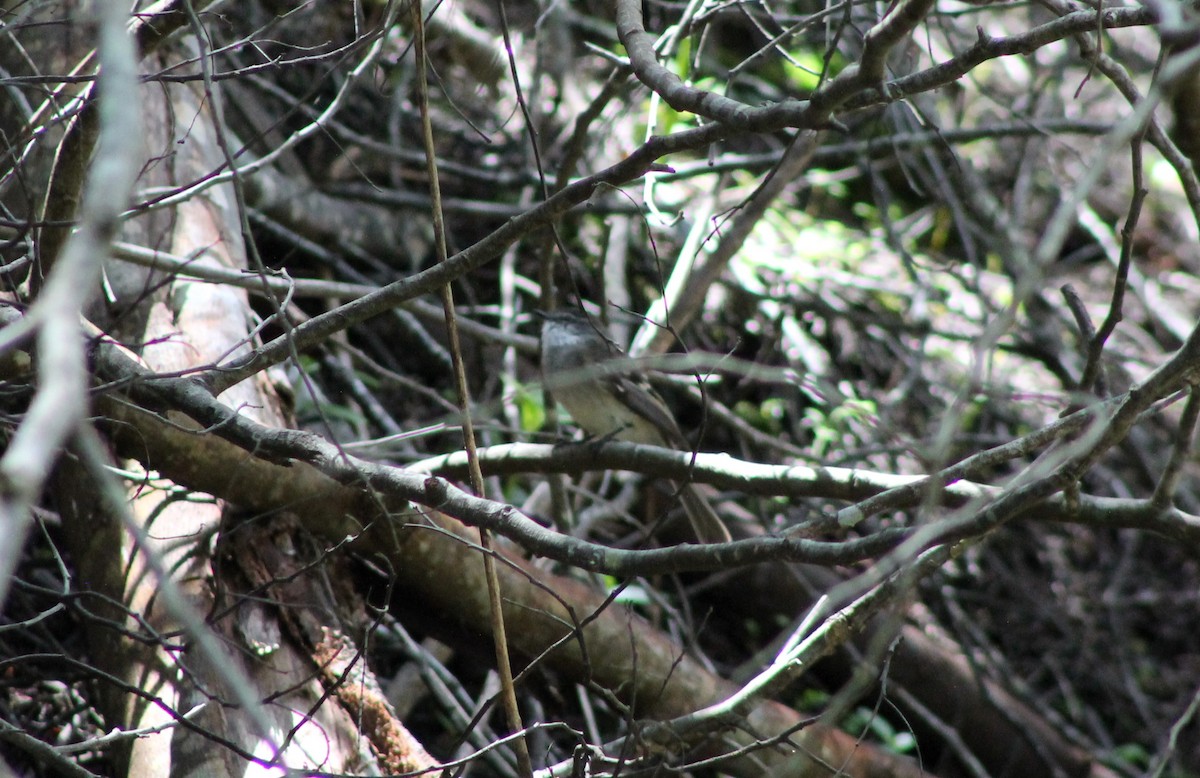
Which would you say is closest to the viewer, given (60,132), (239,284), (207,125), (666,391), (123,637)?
(123,637)

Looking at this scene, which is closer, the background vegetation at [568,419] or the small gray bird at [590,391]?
the background vegetation at [568,419]

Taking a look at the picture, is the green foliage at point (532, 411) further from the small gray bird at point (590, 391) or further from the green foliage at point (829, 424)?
the green foliage at point (829, 424)

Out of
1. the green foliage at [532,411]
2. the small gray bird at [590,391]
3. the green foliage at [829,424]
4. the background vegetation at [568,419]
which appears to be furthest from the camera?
the green foliage at [829,424]

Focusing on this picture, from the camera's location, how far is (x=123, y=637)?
3154 mm

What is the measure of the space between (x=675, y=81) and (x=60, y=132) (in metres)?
2.97

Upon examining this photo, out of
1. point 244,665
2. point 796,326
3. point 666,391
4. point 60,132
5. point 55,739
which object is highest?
point 60,132

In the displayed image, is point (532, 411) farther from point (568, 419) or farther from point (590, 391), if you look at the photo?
point (590, 391)

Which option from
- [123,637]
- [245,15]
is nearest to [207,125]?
[245,15]

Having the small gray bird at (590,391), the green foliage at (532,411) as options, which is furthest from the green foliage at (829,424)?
the green foliage at (532,411)

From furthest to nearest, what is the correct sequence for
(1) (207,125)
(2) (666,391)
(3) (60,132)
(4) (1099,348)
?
1. (2) (666,391)
2. (1) (207,125)
3. (3) (60,132)
4. (4) (1099,348)

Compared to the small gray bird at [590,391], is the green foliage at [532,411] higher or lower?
lower

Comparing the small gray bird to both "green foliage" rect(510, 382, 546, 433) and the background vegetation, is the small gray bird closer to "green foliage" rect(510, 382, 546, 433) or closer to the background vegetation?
the background vegetation

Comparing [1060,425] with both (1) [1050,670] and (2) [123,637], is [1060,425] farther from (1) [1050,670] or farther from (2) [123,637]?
(1) [1050,670]

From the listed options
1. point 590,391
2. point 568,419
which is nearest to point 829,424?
point 568,419
